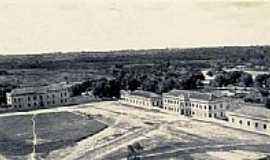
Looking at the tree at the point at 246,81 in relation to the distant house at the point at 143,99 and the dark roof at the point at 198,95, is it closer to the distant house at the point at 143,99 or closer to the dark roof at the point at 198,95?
the distant house at the point at 143,99

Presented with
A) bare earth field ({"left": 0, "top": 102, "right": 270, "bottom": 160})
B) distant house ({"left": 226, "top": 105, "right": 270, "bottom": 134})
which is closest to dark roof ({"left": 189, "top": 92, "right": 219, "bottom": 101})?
bare earth field ({"left": 0, "top": 102, "right": 270, "bottom": 160})

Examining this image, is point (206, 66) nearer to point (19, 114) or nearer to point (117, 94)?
point (117, 94)

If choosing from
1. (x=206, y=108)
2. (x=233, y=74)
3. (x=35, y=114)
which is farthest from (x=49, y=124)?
(x=233, y=74)

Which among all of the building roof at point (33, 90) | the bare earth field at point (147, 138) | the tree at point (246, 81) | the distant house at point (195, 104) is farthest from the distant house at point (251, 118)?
the tree at point (246, 81)

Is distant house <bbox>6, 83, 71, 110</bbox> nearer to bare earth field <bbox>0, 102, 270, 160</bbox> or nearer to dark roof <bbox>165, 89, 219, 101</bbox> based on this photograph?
bare earth field <bbox>0, 102, 270, 160</bbox>

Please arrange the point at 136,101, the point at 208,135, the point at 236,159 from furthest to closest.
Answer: the point at 136,101 < the point at 208,135 < the point at 236,159

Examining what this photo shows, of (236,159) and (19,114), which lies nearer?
(236,159)
